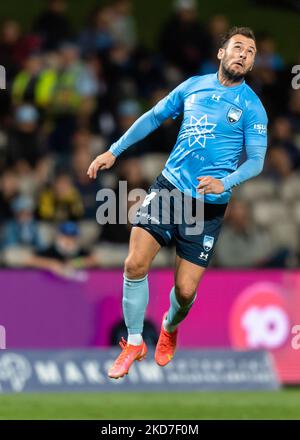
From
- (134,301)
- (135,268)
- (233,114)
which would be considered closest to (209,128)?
(233,114)

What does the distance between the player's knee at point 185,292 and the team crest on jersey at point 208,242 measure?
1.01 ft

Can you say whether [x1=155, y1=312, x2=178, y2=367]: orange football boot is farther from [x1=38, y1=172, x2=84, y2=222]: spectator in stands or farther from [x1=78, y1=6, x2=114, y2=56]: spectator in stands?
[x1=78, y1=6, x2=114, y2=56]: spectator in stands

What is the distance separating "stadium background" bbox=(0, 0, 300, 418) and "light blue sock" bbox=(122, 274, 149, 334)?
2457 millimetres

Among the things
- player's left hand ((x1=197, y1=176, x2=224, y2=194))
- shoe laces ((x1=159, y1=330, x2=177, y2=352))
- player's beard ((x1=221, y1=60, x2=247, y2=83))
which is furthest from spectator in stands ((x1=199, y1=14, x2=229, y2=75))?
player's left hand ((x1=197, y1=176, x2=224, y2=194))

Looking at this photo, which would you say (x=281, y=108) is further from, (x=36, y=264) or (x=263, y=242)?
(x=36, y=264)

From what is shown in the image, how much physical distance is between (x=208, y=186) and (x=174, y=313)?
56.7 inches

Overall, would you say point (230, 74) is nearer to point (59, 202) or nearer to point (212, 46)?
point (59, 202)

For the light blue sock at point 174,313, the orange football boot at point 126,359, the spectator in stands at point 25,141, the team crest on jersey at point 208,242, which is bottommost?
the spectator in stands at point 25,141

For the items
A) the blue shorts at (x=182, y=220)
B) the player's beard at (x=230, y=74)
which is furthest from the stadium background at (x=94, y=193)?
the player's beard at (x=230, y=74)

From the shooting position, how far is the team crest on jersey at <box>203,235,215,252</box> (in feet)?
30.5

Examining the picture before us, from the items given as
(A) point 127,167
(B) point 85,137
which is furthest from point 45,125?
(A) point 127,167

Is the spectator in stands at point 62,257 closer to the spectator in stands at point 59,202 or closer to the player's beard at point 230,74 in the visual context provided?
the spectator in stands at point 59,202

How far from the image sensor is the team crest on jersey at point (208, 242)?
930cm

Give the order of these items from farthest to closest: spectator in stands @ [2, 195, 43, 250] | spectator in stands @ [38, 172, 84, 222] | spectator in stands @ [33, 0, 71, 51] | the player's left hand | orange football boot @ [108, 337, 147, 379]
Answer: spectator in stands @ [33, 0, 71, 51] < spectator in stands @ [38, 172, 84, 222] < spectator in stands @ [2, 195, 43, 250] < orange football boot @ [108, 337, 147, 379] < the player's left hand
